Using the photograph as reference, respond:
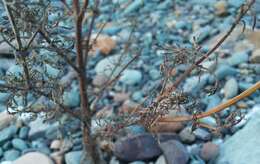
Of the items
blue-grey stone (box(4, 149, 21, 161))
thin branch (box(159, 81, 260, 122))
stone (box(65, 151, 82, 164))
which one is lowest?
blue-grey stone (box(4, 149, 21, 161))

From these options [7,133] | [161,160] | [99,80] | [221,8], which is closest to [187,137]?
[161,160]

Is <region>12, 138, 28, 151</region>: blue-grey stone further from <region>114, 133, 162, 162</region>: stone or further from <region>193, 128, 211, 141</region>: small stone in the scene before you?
<region>193, 128, 211, 141</region>: small stone

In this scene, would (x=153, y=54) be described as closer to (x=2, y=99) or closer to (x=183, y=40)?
(x=183, y=40)

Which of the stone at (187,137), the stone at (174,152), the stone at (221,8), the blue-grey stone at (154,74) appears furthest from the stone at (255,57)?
the stone at (174,152)

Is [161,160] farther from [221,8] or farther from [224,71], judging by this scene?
[221,8]

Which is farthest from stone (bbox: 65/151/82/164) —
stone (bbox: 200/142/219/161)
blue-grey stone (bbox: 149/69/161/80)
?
blue-grey stone (bbox: 149/69/161/80)

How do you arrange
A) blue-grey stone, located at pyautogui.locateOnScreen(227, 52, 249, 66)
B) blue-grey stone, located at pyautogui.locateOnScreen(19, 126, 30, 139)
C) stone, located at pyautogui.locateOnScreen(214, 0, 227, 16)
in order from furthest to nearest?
stone, located at pyautogui.locateOnScreen(214, 0, 227, 16)
blue-grey stone, located at pyautogui.locateOnScreen(227, 52, 249, 66)
blue-grey stone, located at pyautogui.locateOnScreen(19, 126, 30, 139)
